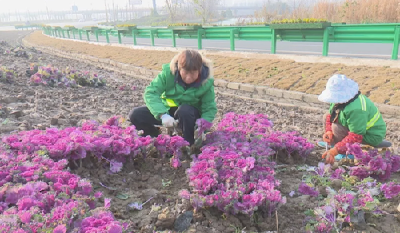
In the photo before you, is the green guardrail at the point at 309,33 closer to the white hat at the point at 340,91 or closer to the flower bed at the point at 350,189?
the white hat at the point at 340,91

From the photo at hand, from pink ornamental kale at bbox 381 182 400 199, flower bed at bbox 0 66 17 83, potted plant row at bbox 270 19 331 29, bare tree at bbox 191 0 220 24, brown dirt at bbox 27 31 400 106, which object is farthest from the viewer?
bare tree at bbox 191 0 220 24

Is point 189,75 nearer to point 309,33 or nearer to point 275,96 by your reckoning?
point 275,96

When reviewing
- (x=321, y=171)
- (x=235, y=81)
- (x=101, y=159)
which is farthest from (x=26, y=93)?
(x=321, y=171)

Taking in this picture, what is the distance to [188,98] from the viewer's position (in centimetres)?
377

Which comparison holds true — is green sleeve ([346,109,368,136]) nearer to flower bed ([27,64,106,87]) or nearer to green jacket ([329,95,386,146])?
green jacket ([329,95,386,146])

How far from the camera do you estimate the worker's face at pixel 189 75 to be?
11.3 ft

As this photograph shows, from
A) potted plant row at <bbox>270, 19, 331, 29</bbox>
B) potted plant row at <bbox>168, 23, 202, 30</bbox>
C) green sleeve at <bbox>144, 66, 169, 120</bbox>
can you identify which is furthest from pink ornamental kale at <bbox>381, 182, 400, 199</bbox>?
potted plant row at <bbox>168, 23, 202, 30</bbox>

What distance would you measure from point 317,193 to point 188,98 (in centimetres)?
175

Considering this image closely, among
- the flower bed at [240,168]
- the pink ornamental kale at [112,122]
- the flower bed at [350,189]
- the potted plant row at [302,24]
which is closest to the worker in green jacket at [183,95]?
the flower bed at [240,168]

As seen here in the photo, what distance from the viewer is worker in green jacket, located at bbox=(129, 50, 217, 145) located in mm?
3588

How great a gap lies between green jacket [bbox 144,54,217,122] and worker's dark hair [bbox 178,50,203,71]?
0.66 feet

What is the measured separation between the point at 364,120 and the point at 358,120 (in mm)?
68

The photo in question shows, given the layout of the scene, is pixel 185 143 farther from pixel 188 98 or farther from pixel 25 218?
pixel 25 218

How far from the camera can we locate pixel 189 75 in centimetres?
347
